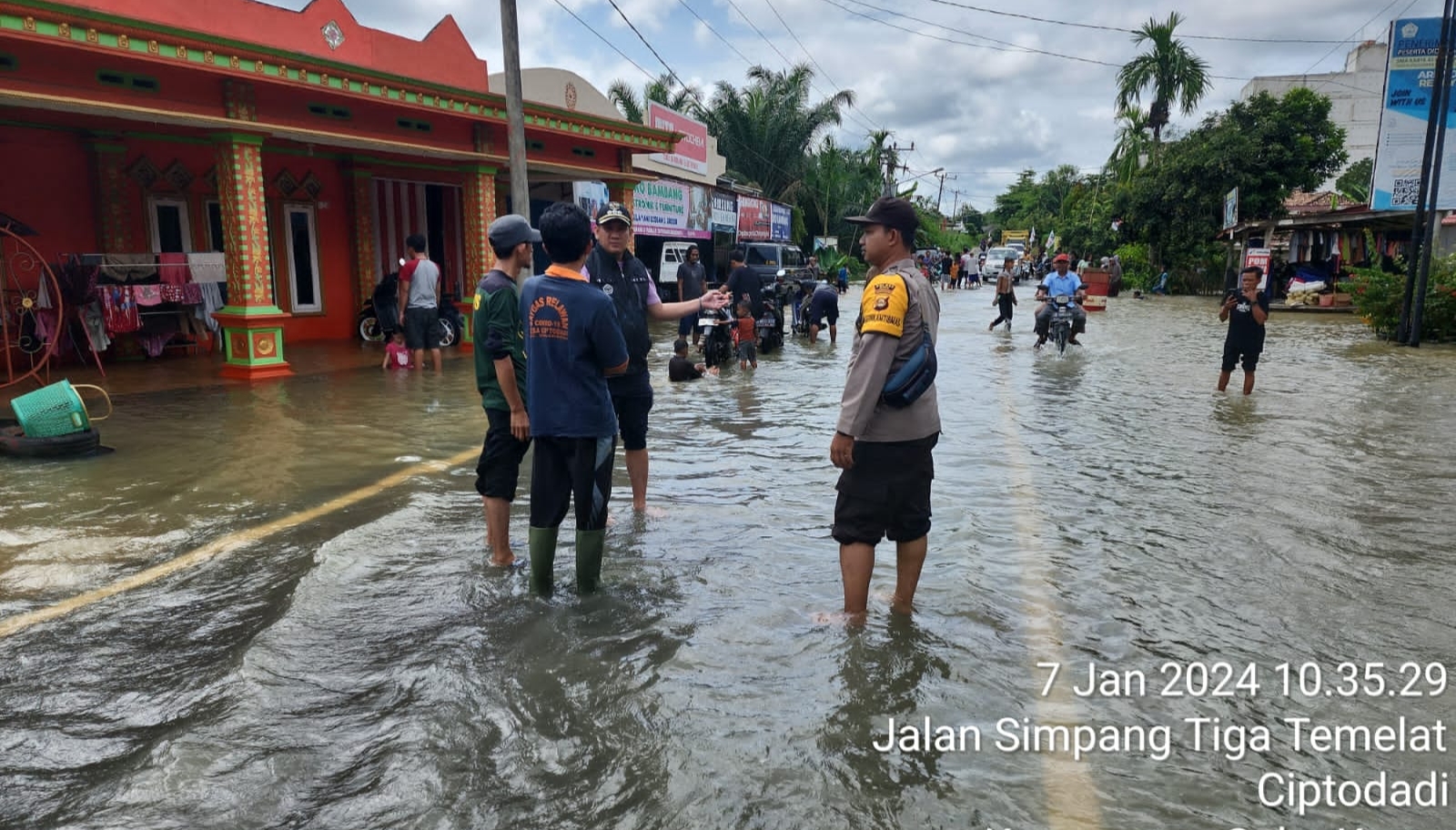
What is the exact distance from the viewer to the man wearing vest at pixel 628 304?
494cm

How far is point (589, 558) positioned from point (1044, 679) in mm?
2061

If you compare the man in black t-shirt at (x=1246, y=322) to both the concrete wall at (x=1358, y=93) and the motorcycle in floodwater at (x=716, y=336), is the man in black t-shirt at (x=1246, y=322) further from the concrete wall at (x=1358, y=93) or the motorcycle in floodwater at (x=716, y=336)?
the concrete wall at (x=1358, y=93)

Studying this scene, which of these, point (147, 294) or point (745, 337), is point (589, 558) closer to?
point (745, 337)

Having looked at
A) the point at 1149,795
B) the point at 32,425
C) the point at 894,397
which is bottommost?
the point at 1149,795

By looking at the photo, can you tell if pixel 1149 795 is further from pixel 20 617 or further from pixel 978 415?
pixel 978 415

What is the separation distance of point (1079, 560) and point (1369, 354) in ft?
43.2

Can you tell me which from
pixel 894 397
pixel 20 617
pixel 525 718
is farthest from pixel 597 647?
pixel 20 617

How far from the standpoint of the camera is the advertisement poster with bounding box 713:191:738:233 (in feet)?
90.0

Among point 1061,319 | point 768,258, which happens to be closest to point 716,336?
point 1061,319

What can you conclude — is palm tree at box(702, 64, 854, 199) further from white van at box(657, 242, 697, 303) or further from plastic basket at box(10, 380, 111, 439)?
plastic basket at box(10, 380, 111, 439)

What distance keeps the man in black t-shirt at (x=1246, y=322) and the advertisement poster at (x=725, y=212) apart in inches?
730

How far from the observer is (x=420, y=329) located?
1201 centimetres

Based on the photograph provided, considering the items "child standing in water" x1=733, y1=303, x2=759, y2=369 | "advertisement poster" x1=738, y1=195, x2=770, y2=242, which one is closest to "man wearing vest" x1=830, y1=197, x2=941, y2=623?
"child standing in water" x1=733, y1=303, x2=759, y2=369

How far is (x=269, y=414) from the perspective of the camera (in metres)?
8.92
